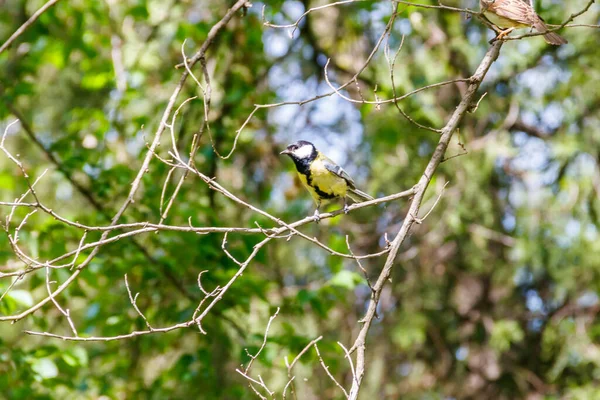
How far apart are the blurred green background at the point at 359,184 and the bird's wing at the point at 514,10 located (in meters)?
1.07

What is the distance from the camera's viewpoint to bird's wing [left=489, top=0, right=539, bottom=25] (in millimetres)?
3535

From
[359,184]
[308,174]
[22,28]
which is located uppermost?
[22,28]

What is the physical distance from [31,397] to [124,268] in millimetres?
913

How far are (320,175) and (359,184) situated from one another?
246 cm

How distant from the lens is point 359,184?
6.55 meters

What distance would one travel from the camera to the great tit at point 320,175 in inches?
163

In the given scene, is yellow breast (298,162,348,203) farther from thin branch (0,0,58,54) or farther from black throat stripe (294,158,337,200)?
thin branch (0,0,58,54)

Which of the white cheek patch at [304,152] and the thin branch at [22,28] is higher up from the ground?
the thin branch at [22,28]

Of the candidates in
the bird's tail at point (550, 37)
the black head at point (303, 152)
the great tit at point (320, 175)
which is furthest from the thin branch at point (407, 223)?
the black head at point (303, 152)

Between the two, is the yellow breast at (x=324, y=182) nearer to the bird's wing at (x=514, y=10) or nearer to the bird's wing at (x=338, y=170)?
the bird's wing at (x=338, y=170)

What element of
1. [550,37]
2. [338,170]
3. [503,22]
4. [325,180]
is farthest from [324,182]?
[550,37]

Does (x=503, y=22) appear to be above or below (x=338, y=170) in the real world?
above

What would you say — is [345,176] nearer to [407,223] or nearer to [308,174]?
[308,174]

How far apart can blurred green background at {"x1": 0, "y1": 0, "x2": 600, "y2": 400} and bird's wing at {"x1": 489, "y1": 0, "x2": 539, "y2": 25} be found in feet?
3.51
